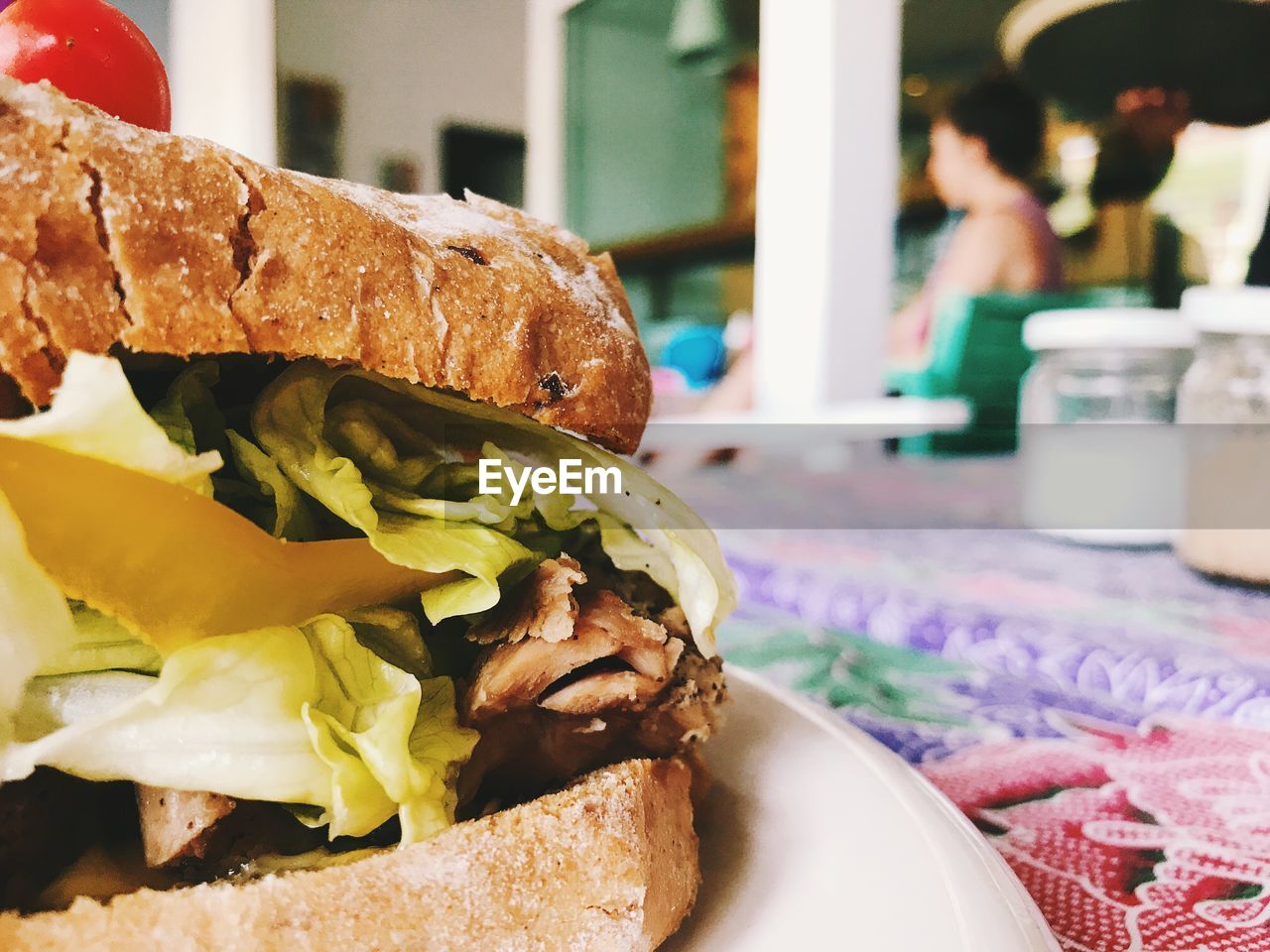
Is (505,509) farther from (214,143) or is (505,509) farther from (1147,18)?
(1147,18)

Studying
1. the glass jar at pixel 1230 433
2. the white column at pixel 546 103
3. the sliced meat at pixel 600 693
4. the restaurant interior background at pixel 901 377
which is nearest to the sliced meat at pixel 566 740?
the sliced meat at pixel 600 693

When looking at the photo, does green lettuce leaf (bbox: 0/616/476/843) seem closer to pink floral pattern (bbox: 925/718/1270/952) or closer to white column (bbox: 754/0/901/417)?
pink floral pattern (bbox: 925/718/1270/952)

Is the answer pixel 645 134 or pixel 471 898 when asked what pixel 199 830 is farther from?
pixel 645 134

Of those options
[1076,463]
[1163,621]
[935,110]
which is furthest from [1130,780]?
[935,110]

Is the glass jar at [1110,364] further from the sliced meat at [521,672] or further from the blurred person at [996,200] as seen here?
the blurred person at [996,200]

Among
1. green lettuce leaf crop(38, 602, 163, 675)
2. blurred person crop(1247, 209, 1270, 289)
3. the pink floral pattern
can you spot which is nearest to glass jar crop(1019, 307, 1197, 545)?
blurred person crop(1247, 209, 1270, 289)
